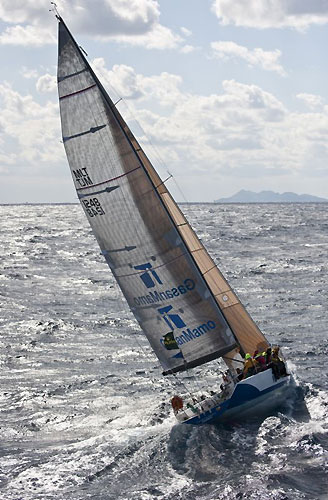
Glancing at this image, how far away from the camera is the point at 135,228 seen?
840 inches

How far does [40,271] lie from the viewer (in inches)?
2216

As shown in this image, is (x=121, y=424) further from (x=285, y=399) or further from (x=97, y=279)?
(x=97, y=279)

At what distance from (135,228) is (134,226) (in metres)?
0.07

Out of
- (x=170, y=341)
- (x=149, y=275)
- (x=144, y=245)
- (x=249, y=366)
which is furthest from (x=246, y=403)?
(x=144, y=245)

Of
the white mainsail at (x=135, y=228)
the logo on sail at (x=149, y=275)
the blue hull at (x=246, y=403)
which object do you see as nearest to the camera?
the white mainsail at (x=135, y=228)

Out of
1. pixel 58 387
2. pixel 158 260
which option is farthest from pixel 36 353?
pixel 158 260

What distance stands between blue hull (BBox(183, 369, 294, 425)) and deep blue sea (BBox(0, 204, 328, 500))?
45 cm

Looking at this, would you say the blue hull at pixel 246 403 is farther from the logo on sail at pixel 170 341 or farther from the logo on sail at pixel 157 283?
the logo on sail at pixel 157 283

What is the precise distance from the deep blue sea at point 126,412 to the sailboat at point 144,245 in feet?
4.15

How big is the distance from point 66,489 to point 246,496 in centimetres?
458

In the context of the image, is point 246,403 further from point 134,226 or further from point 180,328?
point 134,226

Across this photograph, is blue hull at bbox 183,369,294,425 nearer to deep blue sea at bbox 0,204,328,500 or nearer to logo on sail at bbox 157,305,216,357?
deep blue sea at bbox 0,204,328,500

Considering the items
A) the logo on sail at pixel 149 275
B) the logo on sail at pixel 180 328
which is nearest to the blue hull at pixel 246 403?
the logo on sail at pixel 180 328

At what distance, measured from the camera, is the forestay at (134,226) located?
20.6m
